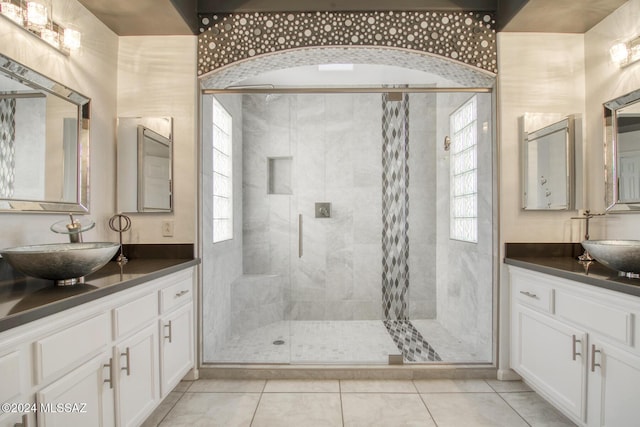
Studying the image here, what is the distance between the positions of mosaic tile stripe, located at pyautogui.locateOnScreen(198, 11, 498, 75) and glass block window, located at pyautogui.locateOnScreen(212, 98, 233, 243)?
50 centimetres

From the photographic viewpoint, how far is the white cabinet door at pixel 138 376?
1586 mm

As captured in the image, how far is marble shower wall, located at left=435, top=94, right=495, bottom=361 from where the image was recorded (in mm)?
2628

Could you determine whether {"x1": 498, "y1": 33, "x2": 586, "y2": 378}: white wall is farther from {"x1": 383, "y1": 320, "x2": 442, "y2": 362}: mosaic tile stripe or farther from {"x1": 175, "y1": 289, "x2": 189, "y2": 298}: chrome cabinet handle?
{"x1": 175, "y1": 289, "x2": 189, "y2": 298}: chrome cabinet handle

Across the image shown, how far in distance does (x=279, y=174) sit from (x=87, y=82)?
1373mm

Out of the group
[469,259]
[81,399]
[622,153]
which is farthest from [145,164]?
[622,153]

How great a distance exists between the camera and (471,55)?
8.32ft

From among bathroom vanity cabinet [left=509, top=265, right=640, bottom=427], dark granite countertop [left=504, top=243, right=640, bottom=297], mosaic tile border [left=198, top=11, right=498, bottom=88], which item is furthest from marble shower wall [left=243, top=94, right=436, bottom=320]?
bathroom vanity cabinet [left=509, top=265, right=640, bottom=427]

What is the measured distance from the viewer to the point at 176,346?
2166 mm

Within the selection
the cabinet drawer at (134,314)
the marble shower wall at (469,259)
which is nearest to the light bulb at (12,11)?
the cabinet drawer at (134,314)

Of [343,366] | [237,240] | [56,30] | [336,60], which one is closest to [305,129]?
[336,60]

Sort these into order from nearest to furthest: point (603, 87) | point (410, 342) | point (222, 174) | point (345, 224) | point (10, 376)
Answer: point (10, 376) → point (603, 87) → point (410, 342) → point (222, 174) → point (345, 224)

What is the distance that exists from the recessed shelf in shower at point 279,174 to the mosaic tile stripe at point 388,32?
0.78 meters

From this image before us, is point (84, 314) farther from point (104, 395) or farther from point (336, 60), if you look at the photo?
point (336, 60)

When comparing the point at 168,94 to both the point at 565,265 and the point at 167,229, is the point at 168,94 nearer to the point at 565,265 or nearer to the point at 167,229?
the point at 167,229
